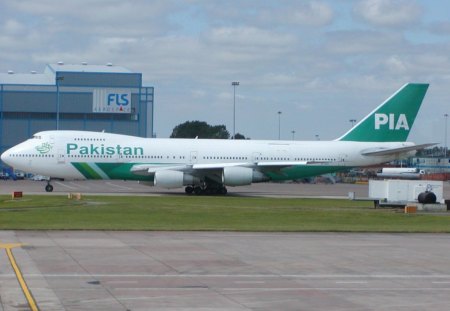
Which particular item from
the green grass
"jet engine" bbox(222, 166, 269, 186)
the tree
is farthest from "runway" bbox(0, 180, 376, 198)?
the tree

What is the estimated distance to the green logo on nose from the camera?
2198 inches

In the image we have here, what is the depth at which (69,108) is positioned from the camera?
361 feet

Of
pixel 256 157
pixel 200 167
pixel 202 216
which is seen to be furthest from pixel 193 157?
pixel 202 216

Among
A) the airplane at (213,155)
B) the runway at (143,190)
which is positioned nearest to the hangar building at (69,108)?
the runway at (143,190)

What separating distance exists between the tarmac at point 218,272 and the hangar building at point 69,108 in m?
81.3

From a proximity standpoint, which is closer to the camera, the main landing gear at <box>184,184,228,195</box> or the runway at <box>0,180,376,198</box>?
the main landing gear at <box>184,184,228,195</box>

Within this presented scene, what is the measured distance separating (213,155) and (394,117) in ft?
40.8

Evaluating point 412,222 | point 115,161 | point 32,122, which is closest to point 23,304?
point 412,222

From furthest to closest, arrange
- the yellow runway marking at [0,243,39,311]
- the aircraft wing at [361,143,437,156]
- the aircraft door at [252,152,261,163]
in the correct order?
the aircraft door at [252,152,261,163], the aircraft wing at [361,143,437,156], the yellow runway marking at [0,243,39,311]

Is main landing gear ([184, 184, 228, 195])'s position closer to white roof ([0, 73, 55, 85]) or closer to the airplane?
the airplane

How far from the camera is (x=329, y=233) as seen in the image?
30266mm

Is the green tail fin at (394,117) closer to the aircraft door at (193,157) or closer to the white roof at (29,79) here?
the aircraft door at (193,157)

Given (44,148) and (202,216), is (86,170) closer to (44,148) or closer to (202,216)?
(44,148)

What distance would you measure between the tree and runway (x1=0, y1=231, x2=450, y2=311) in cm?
13951
